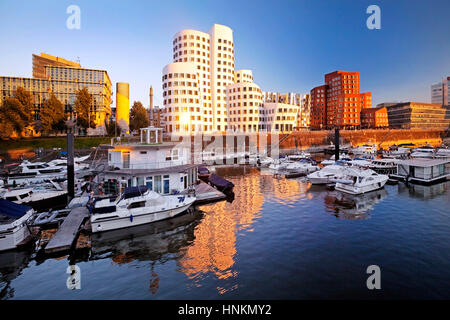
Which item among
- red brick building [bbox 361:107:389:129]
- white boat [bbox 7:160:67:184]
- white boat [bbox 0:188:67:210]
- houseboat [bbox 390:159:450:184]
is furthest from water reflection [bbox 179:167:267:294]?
red brick building [bbox 361:107:389:129]

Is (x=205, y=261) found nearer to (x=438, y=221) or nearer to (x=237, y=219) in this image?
(x=237, y=219)

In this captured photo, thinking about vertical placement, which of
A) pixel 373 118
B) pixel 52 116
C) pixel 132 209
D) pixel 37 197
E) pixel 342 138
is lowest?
Answer: pixel 132 209

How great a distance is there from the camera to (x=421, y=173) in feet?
143

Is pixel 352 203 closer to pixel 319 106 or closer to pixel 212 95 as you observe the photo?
pixel 212 95

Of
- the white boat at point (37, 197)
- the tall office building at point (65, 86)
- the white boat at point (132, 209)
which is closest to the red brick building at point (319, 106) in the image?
the tall office building at point (65, 86)

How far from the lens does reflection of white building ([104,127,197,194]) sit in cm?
2873

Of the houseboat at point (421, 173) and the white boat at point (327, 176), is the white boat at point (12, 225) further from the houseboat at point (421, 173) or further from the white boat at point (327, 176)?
the houseboat at point (421, 173)

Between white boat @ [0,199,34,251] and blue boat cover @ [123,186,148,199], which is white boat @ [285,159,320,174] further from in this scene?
white boat @ [0,199,34,251]

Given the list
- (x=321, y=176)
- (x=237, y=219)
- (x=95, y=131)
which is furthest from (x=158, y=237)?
(x=95, y=131)

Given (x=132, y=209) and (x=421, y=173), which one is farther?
(x=421, y=173)

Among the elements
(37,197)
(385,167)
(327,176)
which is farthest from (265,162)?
(37,197)

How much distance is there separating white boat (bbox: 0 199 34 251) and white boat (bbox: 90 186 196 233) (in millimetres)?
4977

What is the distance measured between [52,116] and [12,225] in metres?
76.6
